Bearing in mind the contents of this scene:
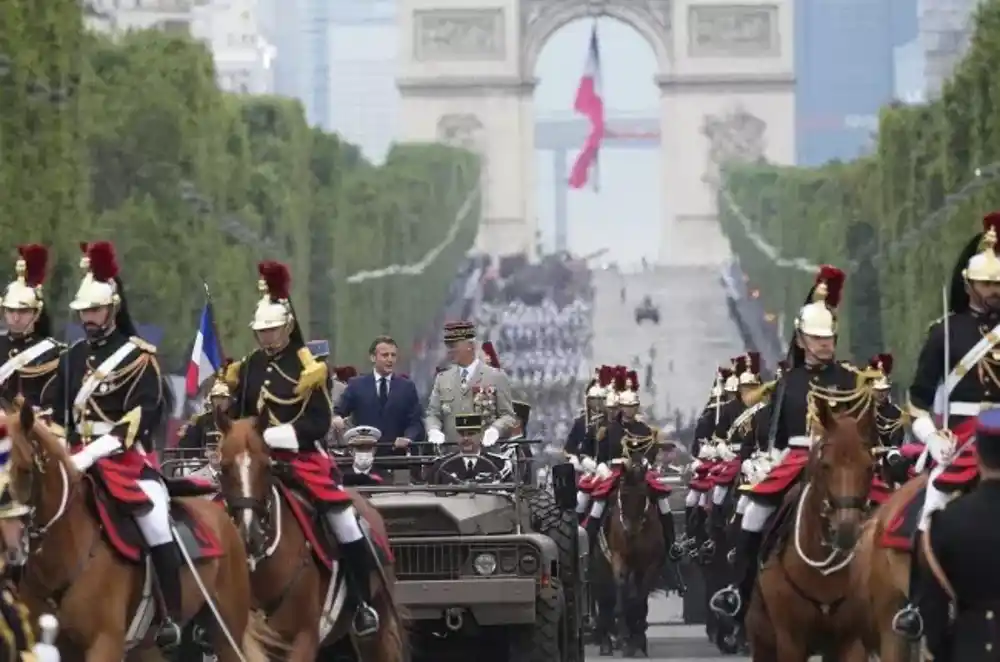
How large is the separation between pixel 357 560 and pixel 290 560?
1.69ft

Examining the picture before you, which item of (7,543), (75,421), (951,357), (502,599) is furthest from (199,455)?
(7,543)

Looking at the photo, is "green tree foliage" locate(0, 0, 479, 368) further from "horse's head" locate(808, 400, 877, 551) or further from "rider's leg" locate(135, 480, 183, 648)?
"horse's head" locate(808, 400, 877, 551)

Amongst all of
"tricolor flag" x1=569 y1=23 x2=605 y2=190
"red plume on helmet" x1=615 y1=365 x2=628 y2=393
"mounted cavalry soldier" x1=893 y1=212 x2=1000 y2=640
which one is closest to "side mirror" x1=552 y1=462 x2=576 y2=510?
"mounted cavalry soldier" x1=893 y1=212 x2=1000 y2=640

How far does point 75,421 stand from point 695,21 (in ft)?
402

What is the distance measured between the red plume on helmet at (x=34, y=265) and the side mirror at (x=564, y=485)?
16.6ft

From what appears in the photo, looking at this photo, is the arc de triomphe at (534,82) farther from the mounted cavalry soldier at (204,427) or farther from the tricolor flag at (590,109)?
the mounted cavalry soldier at (204,427)

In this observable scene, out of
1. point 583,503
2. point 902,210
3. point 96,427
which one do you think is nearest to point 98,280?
point 96,427

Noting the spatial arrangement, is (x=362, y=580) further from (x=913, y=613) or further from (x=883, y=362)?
(x=883, y=362)

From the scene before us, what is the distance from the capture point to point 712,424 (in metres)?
31.3

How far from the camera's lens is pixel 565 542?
65.1 feet

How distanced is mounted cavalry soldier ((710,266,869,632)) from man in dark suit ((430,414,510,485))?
3.31 metres

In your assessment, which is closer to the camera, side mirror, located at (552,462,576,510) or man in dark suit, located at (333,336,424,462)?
side mirror, located at (552,462,576,510)

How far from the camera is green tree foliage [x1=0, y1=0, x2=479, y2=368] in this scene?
44.6 metres

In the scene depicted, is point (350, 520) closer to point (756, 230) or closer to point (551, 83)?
point (756, 230)
